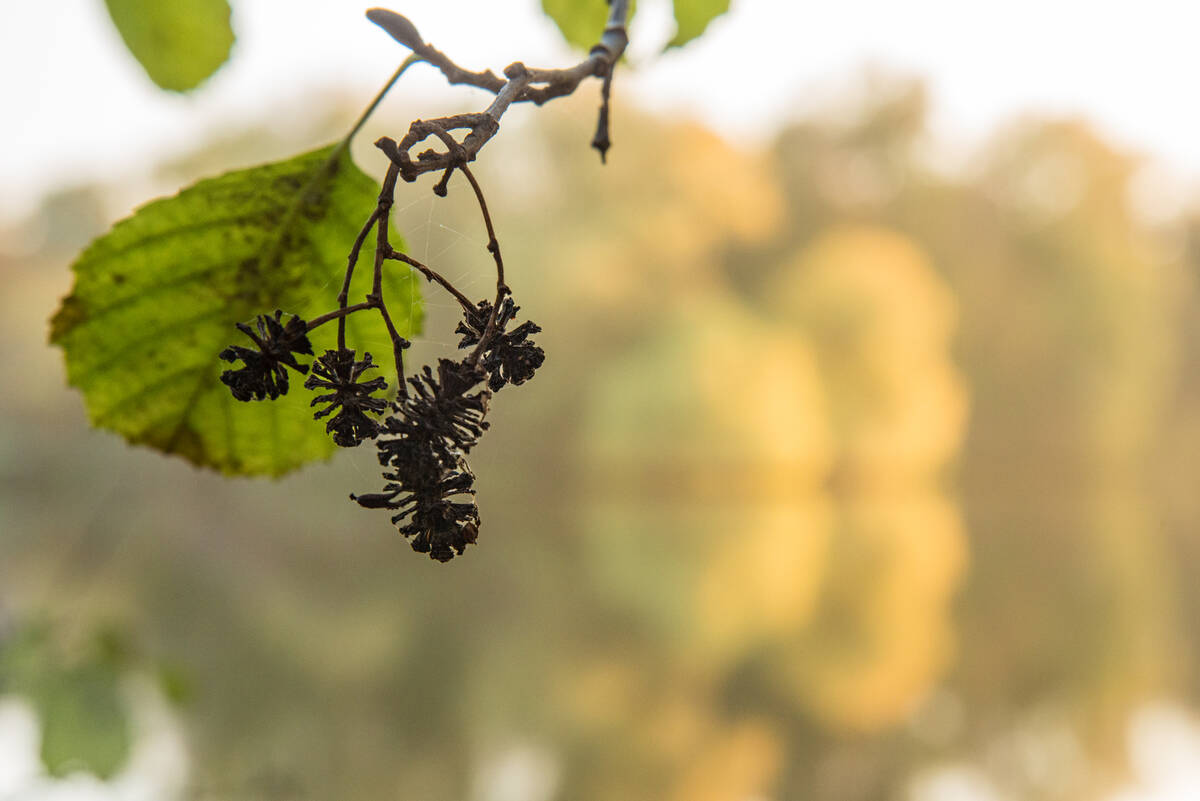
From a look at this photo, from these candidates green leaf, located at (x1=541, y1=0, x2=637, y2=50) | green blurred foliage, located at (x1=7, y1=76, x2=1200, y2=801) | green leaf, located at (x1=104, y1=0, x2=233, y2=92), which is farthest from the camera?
green blurred foliage, located at (x1=7, y1=76, x2=1200, y2=801)

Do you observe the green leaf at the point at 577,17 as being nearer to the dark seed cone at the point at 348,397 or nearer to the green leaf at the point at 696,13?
the green leaf at the point at 696,13

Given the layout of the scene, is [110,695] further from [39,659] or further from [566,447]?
[566,447]

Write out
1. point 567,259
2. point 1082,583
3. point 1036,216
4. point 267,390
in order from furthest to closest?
point 1036,216 < point 567,259 < point 1082,583 < point 267,390

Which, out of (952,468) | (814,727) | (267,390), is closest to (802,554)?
(814,727)

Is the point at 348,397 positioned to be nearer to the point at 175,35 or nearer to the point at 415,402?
the point at 415,402

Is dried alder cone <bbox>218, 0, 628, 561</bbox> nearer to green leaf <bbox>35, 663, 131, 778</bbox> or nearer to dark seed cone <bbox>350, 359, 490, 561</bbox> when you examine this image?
dark seed cone <bbox>350, 359, 490, 561</bbox>

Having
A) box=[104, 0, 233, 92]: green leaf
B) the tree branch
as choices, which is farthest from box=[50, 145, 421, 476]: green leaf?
the tree branch
